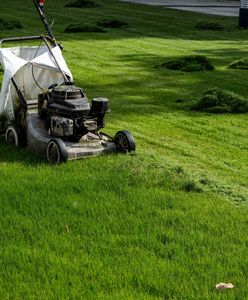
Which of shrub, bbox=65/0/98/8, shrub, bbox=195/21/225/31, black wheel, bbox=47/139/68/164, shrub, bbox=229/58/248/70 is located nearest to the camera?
black wheel, bbox=47/139/68/164

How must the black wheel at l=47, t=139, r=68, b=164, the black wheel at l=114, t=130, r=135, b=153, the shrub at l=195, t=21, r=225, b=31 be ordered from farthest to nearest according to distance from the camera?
the shrub at l=195, t=21, r=225, b=31, the black wheel at l=114, t=130, r=135, b=153, the black wheel at l=47, t=139, r=68, b=164

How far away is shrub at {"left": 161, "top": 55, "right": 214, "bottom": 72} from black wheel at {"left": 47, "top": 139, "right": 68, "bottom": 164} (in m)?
7.23

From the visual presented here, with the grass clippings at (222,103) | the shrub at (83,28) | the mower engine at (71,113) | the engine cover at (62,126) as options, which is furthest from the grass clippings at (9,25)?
the engine cover at (62,126)

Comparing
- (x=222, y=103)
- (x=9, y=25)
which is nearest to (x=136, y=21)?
(x=9, y=25)

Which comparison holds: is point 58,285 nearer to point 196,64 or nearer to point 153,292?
point 153,292

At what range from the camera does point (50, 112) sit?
759 cm

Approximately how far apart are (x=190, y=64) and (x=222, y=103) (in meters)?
3.93

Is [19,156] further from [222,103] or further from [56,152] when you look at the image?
[222,103]

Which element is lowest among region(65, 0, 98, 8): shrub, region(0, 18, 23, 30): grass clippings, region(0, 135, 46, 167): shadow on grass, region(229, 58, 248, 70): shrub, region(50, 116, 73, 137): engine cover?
region(0, 135, 46, 167): shadow on grass

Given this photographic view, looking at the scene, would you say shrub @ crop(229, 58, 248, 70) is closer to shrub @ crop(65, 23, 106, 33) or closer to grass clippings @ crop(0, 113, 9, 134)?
shrub @ crop(65, 23, 106, 33)

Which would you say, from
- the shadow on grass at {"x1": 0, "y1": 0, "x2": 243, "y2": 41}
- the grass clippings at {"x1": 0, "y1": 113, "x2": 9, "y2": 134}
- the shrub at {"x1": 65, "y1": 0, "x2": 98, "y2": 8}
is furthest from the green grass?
the shrub at {"x1": 65, "y1": 0, "x2": 98, "y2": 8}

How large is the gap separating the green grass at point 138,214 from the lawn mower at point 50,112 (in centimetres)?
18

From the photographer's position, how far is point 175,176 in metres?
6.77

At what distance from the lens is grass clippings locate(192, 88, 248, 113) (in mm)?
10352
